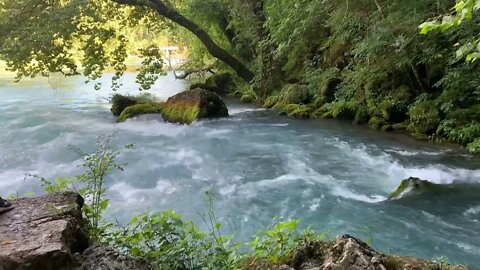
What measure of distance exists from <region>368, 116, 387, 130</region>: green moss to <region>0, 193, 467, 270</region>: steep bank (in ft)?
28.3

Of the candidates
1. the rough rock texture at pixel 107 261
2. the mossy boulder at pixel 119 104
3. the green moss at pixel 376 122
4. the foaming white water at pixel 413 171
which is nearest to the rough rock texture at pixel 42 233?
the rough rock texture at pixel 107 261

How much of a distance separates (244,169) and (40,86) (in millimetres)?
20879

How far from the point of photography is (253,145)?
10250 mm

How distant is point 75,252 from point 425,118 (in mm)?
8834

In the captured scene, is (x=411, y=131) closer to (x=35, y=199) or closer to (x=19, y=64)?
(x=35, y=199)

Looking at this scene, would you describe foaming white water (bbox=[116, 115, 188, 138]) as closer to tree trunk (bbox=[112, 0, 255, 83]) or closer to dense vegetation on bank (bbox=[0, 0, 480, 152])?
dense vegetation on bank (bbox=[0, 0, 480, 152])

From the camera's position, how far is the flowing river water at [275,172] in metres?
5.38

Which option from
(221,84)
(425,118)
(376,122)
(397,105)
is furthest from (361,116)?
(221,84)

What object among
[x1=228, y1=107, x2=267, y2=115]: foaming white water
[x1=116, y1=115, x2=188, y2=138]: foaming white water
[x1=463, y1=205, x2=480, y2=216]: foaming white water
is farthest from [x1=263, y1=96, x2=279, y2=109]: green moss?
[x1=463, y1=205, x2=480, y2=216]: foaming white water

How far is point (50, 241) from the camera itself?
2654mm

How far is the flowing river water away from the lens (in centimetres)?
538

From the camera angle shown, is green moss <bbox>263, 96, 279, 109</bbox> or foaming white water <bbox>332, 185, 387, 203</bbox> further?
green moss <bbox>263, 96, 279, 109</bbox>

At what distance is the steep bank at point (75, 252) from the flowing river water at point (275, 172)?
2224mm

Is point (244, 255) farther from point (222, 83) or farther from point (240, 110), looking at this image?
point (222, 83)
